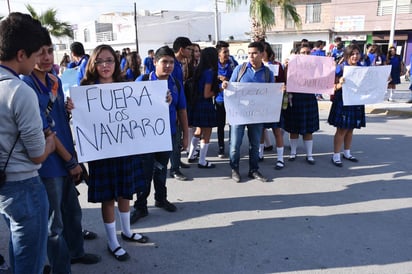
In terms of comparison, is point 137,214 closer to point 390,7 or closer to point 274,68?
point 274,68

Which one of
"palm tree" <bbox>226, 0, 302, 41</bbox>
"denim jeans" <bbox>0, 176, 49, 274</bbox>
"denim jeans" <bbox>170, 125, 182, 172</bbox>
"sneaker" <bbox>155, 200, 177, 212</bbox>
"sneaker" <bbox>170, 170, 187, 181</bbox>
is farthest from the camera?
"palm tree" <bbox>226, 0, 302, 41</bbox>

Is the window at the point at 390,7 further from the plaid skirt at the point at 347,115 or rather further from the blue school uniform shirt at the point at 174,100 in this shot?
the blue school uniform shirt at the point at 174,100

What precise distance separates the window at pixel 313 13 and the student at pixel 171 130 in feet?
97.8

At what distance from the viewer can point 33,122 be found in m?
1.82

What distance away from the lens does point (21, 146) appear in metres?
1.90

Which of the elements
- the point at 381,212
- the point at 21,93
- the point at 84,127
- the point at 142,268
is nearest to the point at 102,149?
the point at 84,127

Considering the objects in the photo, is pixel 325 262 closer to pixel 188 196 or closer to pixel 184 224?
pixel 184 224

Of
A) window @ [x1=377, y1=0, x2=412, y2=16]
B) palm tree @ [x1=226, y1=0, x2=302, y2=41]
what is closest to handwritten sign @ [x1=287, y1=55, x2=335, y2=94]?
palm tree @ [x1=226, y1=0, x2=302, y2=41]

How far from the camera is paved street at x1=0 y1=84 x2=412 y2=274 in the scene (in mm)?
2994

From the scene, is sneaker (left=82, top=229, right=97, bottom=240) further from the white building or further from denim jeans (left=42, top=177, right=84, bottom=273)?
the white building

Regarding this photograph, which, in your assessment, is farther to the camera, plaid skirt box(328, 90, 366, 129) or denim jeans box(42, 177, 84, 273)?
plaid skirt box(328, 90, 366, 129)

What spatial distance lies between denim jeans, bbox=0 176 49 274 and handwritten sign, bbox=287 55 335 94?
4049 millimetres

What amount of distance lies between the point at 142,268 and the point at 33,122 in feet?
5.34

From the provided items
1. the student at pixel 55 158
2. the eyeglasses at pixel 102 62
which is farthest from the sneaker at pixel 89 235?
the eyeglasses at pixel 102 62
